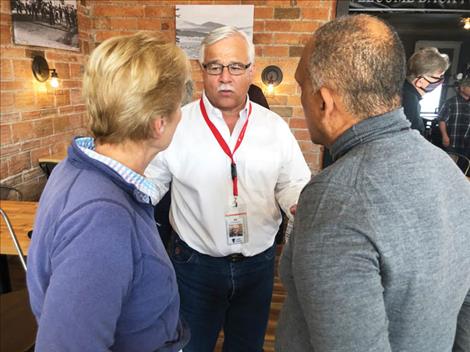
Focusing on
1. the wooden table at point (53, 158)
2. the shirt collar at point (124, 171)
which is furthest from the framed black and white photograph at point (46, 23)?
the shirt collar at point (124, 171)

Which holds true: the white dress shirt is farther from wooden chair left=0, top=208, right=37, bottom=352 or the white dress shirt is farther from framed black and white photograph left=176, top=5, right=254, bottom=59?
framed black and white photograph left=176, top=5, right=254, bottom=59

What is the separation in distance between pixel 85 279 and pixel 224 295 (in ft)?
2.96

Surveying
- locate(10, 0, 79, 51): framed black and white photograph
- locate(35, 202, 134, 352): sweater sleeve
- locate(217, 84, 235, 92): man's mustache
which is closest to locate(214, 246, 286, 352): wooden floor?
locate(217, 84, 235, 92): man's mustache

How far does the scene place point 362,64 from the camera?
68 centimetres

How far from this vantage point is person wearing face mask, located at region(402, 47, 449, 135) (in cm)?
229

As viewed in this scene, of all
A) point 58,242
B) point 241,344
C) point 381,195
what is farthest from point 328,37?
point 241,344

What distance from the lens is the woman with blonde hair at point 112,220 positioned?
0.65m

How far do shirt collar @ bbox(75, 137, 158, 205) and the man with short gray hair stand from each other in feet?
1.07

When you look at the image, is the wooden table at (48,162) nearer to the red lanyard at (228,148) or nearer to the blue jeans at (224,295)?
the blue jeans at (224,295)


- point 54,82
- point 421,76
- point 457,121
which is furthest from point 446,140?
point 54,82

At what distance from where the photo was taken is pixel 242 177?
4.61 feet

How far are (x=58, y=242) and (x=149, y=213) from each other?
208 millimetres

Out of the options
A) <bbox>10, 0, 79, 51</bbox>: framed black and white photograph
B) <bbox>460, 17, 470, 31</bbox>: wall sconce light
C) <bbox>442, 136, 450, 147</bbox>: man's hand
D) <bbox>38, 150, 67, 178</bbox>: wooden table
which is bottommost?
<bbox>38, 150, 67, 178</bbox>: wooden table

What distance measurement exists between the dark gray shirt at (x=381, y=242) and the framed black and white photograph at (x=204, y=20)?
289 cm
